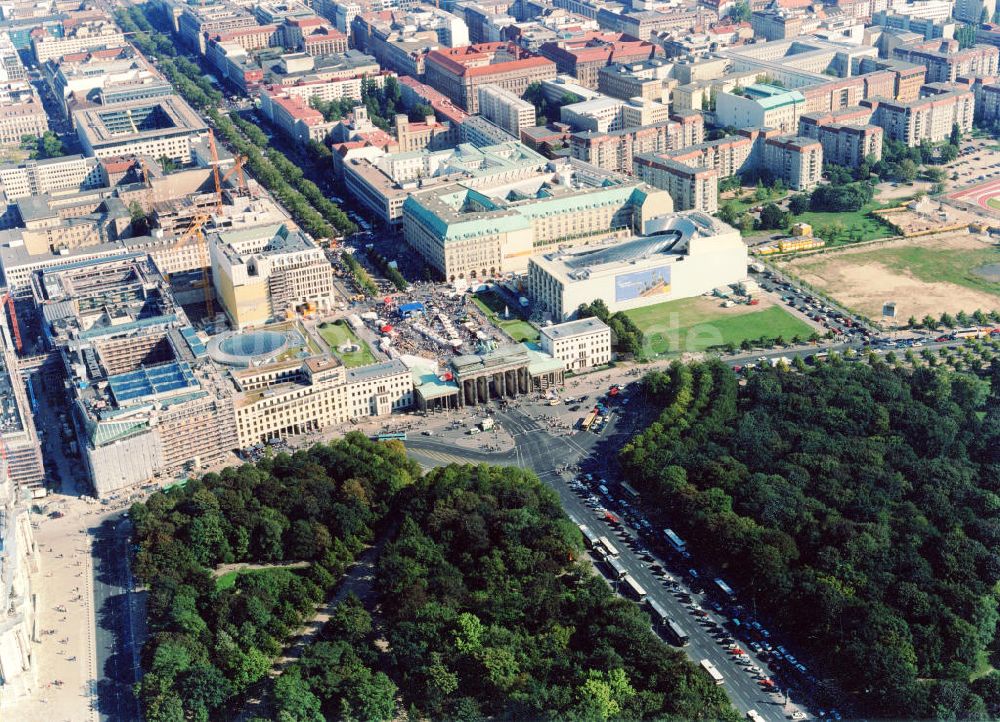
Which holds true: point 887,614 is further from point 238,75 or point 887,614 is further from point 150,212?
point 238,75

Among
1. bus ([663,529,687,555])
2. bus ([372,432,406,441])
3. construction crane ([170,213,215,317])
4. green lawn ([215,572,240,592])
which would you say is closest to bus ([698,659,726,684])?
bus ([663,529,687,555])

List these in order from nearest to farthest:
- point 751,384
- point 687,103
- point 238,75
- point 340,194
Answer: point 751,384 < point 340,194 < point 687,103 < point 238,75

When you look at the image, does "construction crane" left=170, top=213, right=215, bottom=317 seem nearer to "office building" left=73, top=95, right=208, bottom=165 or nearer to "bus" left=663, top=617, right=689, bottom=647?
"office building" left=73, top=95, right=208, bottom=165

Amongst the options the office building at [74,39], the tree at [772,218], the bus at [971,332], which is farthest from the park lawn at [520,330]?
the office building at [74,39]

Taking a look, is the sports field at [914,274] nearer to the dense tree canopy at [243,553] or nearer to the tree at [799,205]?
the tree at [799,205]

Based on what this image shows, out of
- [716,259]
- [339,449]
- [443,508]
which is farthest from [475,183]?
[443,508]

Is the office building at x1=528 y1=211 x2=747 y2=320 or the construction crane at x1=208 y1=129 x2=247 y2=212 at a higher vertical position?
the construction crane at x1=208 y1=129 x2=247 y2=212

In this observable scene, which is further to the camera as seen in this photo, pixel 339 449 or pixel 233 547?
pixel 339 449
